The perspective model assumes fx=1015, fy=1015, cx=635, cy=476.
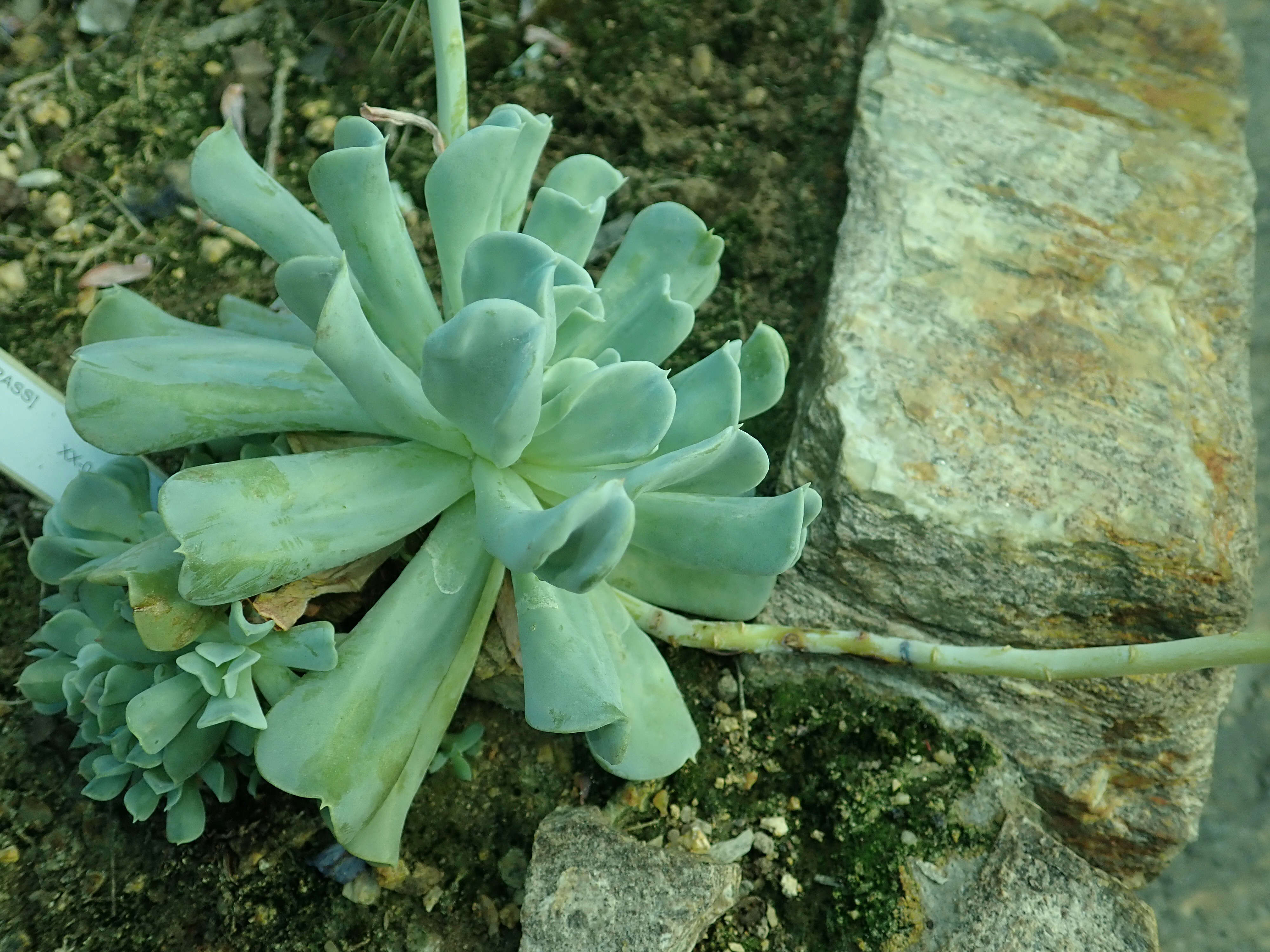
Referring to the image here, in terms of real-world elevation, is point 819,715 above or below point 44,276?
below

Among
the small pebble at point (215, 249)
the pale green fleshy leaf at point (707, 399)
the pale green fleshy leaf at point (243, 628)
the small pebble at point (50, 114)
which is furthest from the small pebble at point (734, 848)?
the small pebble at point (50, 114)

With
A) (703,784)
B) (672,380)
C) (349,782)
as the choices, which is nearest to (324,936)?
(349,782)

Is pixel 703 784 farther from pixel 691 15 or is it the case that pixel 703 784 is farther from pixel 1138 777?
pixel 691 15

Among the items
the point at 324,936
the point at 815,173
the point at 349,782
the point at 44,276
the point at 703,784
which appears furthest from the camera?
the point at 815,173

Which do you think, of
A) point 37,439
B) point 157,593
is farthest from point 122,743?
point 37,439

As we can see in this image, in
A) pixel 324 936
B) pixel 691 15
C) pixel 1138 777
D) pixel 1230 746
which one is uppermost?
pixel 691 15

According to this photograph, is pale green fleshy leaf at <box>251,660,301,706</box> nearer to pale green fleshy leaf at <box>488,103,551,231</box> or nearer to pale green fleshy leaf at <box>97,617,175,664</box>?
pale green fleshy leaf at <box>97,617,175,664</box>
